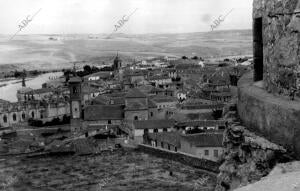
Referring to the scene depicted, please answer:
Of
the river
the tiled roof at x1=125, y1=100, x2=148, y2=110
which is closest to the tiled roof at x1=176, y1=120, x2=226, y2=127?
the tiled roof at x1=125, y1=100, x2=148, y2=110

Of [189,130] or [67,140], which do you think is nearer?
[189,130]

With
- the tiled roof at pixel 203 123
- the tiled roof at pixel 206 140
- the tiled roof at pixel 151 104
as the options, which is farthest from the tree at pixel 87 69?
the tiled roof at pixel 206 140

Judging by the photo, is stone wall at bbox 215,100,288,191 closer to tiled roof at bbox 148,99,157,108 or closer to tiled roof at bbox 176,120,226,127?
tiled roof at bbox 176,120,226,127

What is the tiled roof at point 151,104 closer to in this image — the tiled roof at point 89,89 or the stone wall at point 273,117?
the tiled roof at point 89,89

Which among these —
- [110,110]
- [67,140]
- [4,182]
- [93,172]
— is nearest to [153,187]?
[93,172]

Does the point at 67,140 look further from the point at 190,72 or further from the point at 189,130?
the point at 190,72

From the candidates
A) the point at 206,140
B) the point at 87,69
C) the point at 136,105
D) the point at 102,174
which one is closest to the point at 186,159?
the point at 206,140

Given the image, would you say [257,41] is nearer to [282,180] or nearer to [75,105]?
[282,180]
